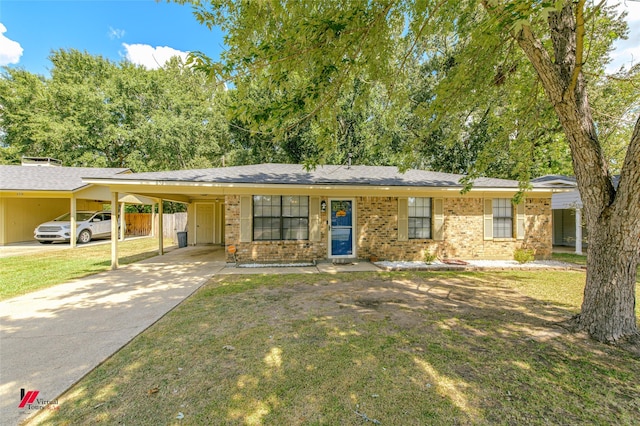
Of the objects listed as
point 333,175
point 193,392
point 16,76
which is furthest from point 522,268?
point 16,76

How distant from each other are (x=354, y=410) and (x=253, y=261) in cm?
673

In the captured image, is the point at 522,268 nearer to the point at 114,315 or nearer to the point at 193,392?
the point at 193,392

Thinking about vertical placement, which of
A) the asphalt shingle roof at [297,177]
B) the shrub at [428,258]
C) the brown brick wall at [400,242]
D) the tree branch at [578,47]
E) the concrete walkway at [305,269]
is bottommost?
the concrete walkway at [305,269]

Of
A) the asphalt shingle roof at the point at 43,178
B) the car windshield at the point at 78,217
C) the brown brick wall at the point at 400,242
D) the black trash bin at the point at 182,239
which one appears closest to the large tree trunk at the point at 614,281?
the brown brick wall at the point at 400,242

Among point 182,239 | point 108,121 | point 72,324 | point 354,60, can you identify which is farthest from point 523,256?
point 108,121

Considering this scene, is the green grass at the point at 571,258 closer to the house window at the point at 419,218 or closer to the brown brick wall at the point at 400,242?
the brown brick wall at the point at 400,242

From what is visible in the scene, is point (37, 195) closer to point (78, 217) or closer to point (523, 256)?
point (78, 217)

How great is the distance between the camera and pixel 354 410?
90.4 inches

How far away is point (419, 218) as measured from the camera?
31.0 feet

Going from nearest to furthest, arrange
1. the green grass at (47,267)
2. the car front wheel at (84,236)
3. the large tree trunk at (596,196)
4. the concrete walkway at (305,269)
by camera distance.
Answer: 1. the large tree trunk at (596,196)
2. the green grass at (47,267)
3. the concrete walkway at (305,269)
4. the car front wheel at (84,236)

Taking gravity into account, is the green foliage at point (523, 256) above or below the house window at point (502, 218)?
below

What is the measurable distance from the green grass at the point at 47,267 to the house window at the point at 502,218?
41.0 feet

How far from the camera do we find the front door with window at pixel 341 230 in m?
9.07

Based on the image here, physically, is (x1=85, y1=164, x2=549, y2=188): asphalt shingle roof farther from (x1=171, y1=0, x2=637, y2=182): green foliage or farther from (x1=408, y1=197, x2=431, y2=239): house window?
(x1=171, y1=0, x2=637, y2=182): green foliage
